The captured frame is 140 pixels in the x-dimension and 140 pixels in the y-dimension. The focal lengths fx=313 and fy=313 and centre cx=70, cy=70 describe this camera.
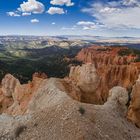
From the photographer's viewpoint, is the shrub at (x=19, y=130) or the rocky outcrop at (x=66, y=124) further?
the shrub at (x=19, y=130)

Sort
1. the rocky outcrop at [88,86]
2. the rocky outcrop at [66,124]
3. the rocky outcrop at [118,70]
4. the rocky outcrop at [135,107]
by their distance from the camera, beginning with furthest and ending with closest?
the rocky outcrop at [118,70], the rocky outcrop at [88,86], the rocky outcrop at [135,107], the rocky outcrop at [66,124]

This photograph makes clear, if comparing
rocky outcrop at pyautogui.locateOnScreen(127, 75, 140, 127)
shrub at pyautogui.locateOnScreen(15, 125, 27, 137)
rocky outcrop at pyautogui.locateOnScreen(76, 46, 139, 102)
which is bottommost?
rocky outcrop at pyautogui.locateOnScreen(76, 46, 139, 102)

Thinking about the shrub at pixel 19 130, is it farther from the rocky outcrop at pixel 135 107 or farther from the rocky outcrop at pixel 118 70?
the rocky outcrop at pixel 118 70

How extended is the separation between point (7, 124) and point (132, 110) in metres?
14.1

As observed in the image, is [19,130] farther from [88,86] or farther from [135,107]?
[88,86]

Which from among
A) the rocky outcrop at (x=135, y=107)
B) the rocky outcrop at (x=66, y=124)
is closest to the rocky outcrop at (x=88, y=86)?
the rocky outcrop at (x=135, y=107)

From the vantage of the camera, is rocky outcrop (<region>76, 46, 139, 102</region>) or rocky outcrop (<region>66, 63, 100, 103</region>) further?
rocky outcrop (<region>76, 46, 139, 102</region>)

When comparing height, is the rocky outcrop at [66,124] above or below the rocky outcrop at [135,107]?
above

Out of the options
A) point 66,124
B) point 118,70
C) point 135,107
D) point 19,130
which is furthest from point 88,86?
point 118,70

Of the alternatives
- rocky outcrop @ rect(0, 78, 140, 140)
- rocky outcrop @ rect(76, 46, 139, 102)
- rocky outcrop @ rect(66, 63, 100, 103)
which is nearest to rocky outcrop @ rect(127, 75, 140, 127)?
rocky outcrop @ rect(66, 63, 100, 103)

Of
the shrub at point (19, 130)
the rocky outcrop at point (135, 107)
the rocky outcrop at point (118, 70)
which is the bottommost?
the rocky outcrop at point (118, 70)

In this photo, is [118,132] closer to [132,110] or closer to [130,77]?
[132,110]

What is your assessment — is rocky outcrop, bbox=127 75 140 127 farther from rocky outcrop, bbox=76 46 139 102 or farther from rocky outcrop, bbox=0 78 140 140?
rocky outcrop, bbox=76 46 139 102

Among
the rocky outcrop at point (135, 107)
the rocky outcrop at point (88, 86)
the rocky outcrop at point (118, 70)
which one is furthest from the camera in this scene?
the rocky outcrop at point (118, 70)
